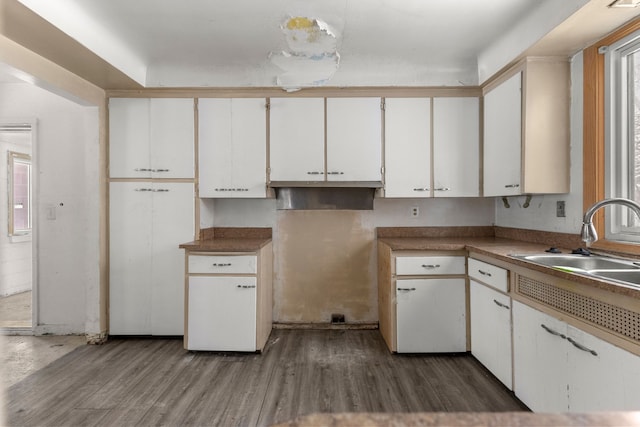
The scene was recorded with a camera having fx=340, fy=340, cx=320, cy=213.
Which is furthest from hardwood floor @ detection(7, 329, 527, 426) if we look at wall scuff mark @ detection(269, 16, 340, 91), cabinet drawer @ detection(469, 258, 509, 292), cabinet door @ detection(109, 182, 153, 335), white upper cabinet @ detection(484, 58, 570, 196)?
wall scuff mark @ detection(269, 16, 340, 91)

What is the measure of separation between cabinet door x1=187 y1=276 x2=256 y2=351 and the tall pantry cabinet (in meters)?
0.44

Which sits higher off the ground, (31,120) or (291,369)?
(31,120)

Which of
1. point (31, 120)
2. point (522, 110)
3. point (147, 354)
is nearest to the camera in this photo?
point (522, 110)

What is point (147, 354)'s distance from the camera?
8.91 feet

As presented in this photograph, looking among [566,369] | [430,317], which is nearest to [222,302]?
[430,317]

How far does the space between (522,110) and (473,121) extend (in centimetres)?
58

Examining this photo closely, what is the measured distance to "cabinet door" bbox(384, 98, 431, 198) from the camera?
118 inches

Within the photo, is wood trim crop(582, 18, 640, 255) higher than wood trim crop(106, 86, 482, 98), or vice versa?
wood trim crop(106, 86, 482, 98)

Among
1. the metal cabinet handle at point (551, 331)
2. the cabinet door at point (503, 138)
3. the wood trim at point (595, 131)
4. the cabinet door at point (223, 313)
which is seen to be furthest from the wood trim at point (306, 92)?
the metal cabinet handle at point (551, 331)

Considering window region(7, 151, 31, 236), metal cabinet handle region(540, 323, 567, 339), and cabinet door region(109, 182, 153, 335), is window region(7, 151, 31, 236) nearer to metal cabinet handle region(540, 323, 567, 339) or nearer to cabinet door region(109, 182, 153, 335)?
cabinet door region(109, 182, 153, 335)

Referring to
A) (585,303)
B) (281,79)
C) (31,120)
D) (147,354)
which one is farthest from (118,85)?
(585,303)

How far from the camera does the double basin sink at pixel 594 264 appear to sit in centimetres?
165

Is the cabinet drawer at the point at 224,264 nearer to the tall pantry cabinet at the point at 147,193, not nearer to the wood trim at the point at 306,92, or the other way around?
the tall pantry cabinet at the point at 147,193

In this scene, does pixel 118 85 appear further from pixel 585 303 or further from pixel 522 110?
pixel 585 303
